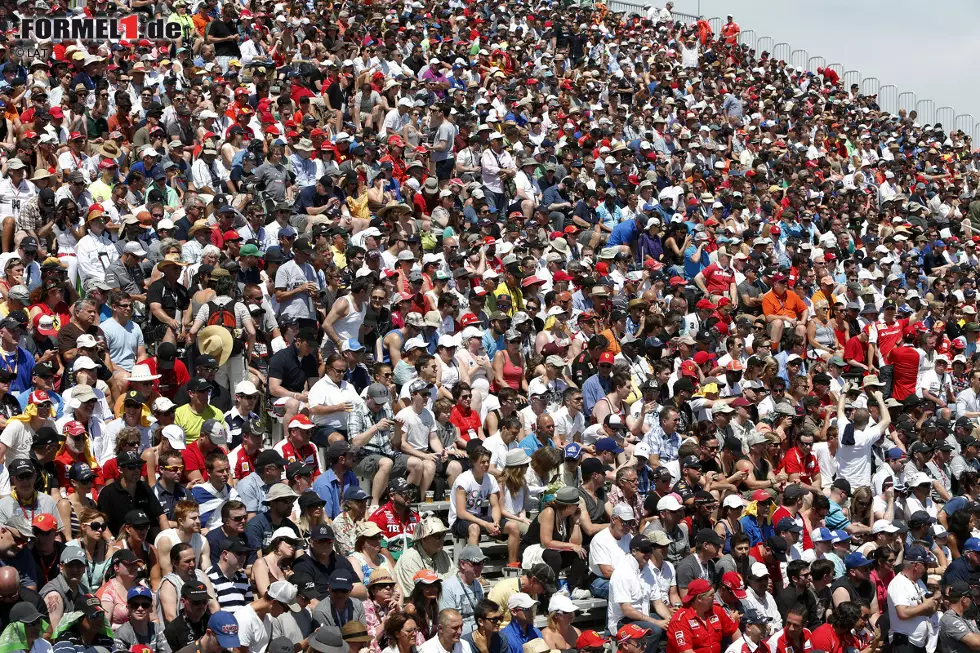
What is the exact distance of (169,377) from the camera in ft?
44.0

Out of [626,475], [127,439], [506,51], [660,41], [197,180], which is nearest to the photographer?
[127,439]

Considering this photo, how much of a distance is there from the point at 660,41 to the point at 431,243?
18626mm

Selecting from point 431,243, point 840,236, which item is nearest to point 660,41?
point 840,236

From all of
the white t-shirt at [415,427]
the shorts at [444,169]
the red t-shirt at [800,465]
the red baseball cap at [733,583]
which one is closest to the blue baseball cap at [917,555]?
the red baseball cap at [733,583]

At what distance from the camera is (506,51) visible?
28.7 m

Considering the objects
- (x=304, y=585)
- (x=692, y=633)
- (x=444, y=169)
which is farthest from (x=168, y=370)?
(x=444, y=169)

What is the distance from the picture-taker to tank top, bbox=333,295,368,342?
15.1m

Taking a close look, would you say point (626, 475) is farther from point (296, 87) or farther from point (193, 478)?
point (296, 87)

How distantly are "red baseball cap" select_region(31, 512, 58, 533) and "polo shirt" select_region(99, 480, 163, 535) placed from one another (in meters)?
0.75

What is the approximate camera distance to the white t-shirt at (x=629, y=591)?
38.3 feet

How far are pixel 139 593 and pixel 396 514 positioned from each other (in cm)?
290

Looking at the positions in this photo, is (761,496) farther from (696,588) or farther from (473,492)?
(473,492)

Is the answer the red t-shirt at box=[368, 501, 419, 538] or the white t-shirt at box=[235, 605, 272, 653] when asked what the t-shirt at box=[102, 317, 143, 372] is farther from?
the white t-shirt at box=[235, 605, 272, 653]

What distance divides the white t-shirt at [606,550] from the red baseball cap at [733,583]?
881 millimetres
